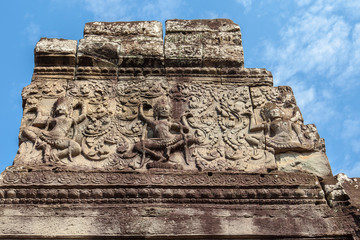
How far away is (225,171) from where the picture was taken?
217 inches

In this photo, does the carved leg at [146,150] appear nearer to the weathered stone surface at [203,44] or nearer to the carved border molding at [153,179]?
the carved border molding at [153,179]

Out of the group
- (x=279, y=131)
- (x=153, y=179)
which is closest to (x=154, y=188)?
(x=153, y=179)

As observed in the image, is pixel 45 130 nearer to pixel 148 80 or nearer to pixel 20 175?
pixel 20 175

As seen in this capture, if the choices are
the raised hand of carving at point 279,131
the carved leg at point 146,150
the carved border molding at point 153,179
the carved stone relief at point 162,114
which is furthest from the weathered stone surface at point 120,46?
the carved border molding at point 153,179

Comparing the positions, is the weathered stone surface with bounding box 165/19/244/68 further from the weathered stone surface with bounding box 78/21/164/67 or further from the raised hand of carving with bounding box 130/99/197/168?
the raised hand of carving with bounding box 130/99/197/168

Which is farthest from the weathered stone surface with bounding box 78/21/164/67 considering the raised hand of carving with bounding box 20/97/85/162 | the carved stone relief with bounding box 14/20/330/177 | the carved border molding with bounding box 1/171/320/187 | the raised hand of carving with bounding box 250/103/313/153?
the carved border molding with bounding box 1/171/320/187

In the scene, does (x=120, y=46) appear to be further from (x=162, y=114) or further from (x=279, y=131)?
(x=279, y=131)

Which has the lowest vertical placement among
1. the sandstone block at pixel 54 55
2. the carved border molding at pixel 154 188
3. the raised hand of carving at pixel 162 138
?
the carved border molding at pixel 154 188

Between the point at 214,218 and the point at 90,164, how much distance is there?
69.3 inches

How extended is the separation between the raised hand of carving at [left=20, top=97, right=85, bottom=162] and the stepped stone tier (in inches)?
0.6

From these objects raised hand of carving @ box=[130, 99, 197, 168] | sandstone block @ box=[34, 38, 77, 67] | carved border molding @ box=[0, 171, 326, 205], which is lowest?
carved border molding @ box=[0, 171, 326, 205]

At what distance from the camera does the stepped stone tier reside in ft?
15.8

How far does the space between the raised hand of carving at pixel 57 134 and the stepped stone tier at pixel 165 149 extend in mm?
15

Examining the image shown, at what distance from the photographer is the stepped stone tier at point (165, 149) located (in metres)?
4.81
